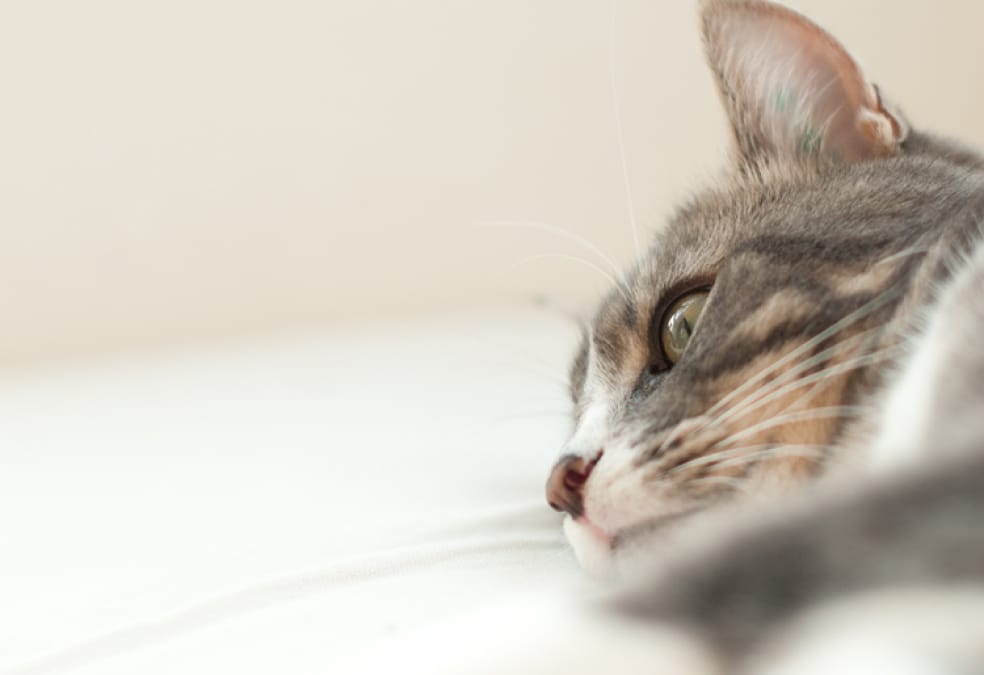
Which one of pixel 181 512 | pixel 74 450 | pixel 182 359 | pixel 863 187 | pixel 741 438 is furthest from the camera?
pixel 182 359

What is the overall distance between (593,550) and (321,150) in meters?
1.17

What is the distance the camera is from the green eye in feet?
2.76

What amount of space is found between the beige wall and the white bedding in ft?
0.57

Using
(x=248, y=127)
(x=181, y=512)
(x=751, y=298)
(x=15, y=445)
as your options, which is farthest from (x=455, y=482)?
(x=248, y=127)

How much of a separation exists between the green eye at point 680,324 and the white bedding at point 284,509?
0.19 m

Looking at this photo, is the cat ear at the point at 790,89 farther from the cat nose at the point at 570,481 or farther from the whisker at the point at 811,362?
the cat nose at the point at 570,481

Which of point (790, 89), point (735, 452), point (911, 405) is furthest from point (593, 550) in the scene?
point (790, 89)

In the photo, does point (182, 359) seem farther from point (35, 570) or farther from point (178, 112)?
point (35, 570)

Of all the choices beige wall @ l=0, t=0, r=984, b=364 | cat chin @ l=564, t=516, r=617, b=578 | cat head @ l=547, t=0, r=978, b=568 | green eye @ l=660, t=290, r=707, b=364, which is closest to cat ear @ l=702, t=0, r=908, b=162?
cat head @ l=547, t=0, r=978, b=568

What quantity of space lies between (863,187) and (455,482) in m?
0.47

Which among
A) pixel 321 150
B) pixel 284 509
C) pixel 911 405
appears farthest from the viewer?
pixel 321 150

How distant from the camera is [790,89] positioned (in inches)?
38.0

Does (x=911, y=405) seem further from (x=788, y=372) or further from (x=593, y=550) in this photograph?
(x=593, y=550)

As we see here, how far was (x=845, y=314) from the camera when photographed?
2.35 feet
